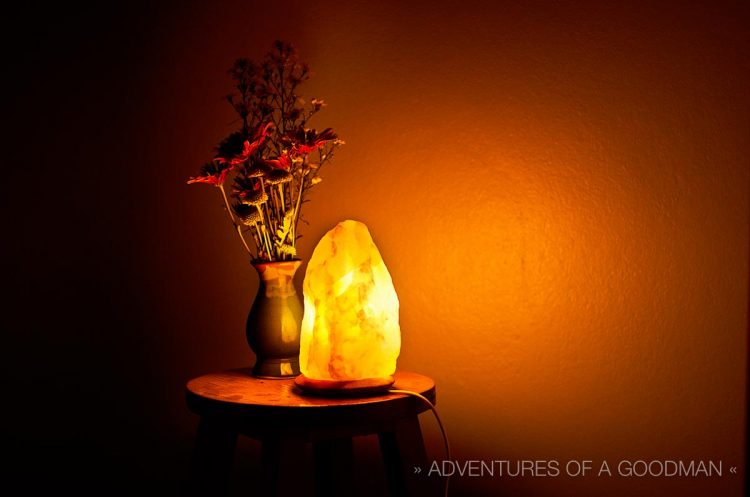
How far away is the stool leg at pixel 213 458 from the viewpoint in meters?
1.24

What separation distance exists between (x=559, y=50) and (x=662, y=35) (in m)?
0.20

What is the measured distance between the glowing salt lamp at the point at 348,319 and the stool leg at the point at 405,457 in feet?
0.33

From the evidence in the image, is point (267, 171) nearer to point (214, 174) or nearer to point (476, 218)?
point (214, 174)

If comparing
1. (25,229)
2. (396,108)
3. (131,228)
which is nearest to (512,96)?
(396,108)

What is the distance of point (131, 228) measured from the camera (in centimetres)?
176

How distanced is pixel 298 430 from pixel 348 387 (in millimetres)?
115

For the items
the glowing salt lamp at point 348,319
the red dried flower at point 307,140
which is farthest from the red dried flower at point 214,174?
the glowing salt lamp at point 348,319

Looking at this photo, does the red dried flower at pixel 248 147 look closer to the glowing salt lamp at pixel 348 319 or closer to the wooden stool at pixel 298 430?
the glowing salt lamp at pixel 348 319

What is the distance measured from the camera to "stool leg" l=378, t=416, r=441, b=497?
1.23 metres

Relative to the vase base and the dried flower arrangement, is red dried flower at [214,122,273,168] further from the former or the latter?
the vase base

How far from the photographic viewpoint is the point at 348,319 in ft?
3.90

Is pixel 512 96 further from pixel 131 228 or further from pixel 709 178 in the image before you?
pixel 131 228

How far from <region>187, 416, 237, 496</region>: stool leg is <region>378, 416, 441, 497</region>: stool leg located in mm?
277

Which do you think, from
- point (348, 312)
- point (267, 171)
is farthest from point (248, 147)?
point (348, 312)
